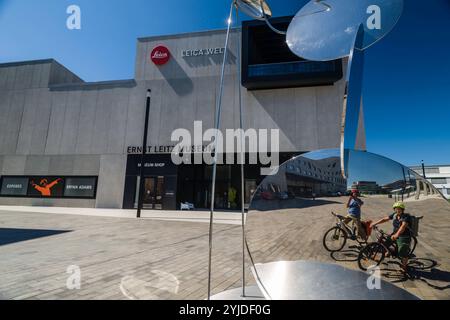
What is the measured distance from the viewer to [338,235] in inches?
82.2

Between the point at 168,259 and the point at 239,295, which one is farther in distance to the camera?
the point at 168,259

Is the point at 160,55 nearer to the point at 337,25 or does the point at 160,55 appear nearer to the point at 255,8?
the point at 255,8

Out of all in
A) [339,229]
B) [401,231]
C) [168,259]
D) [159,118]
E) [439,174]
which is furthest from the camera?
[439,174]

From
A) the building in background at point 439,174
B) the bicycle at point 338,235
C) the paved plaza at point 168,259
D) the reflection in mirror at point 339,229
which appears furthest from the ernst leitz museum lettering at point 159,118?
the building in background at point 439,174

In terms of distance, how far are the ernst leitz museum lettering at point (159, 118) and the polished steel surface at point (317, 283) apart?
17.6m

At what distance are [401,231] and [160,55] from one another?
2517 centimetres

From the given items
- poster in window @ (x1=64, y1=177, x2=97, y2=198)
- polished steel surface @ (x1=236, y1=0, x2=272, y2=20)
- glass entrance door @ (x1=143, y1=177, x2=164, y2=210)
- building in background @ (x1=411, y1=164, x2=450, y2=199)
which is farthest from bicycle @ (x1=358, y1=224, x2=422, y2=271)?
building in background @ (x1=411, y1=164, x2=450, y2=199)

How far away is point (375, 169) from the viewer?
6.54 ft

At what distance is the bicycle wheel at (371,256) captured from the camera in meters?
1.87

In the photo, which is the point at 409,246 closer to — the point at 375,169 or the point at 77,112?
the point at 375,169

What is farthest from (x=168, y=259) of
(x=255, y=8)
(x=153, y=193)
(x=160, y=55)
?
(x=160, y=55)

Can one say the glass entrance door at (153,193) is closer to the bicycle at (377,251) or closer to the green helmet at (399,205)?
the bicycle at (377,251)

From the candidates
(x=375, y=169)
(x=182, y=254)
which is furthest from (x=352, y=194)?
(x=182, y=254)

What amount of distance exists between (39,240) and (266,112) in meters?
18.3
